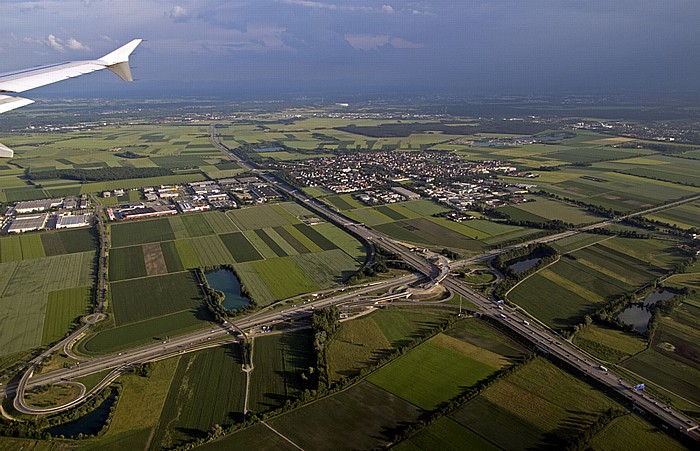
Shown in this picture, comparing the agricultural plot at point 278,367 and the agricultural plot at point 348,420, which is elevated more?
the agricultural plot at point 278,367

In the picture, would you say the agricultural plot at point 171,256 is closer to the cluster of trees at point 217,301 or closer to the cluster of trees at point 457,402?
the cluster of trees at point 217,301

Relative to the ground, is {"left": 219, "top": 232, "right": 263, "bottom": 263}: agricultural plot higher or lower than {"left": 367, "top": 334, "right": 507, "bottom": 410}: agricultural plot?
higher

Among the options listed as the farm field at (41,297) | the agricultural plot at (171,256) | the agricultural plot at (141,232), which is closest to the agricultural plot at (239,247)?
the agricultural plot at (171,256)

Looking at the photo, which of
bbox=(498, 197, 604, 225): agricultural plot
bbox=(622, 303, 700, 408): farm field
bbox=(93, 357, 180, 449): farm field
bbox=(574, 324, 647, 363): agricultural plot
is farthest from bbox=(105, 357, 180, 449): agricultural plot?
Result: bbox=(498, 197, 604, 225): agricultural plot

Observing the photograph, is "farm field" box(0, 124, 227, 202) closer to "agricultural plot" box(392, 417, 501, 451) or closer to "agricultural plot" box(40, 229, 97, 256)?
"agricultural plot" box(40, 229, 97, 256)

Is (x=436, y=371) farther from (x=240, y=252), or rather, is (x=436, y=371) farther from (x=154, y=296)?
(x=240, y=252)

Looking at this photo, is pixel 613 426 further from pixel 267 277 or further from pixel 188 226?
pixel 188 226

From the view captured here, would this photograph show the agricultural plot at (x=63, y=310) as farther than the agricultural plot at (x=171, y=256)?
No
